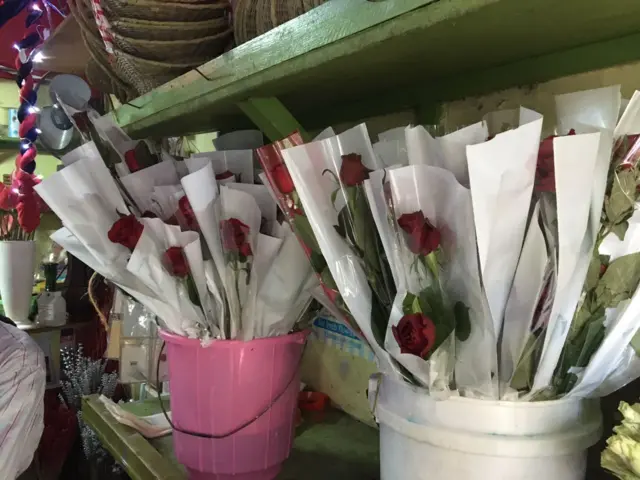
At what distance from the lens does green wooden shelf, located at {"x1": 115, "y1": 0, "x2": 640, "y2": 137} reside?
0.43 m

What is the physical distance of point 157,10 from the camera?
2.53 feet

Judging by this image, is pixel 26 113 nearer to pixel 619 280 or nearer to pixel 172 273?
pixel 172 273

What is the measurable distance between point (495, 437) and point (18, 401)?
36.1 inches

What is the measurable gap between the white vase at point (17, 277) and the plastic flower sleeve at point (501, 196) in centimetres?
171

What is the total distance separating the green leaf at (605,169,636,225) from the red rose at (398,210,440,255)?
0.11m

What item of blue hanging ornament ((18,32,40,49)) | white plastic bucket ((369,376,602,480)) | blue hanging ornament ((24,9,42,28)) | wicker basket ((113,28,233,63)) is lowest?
white plastic bucket ((369,376,602,480))

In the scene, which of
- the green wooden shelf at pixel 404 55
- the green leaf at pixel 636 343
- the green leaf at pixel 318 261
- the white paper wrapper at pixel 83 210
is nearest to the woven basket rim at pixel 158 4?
the green wooden shelf at pixel 404 55

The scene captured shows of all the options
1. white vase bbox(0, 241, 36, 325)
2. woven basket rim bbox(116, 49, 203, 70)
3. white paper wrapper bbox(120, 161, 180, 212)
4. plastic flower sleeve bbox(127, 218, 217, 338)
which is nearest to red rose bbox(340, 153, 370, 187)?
plastic flower sleeve bbox(127, 218, 217, 338)

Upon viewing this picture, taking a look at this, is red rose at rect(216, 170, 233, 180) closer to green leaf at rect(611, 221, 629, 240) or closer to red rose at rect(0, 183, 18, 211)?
green leaf at rect(611, 221, 629, 240)

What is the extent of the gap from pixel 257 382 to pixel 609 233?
396 mm

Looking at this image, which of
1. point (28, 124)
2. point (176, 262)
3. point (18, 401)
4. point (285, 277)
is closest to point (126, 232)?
point (176, 262)

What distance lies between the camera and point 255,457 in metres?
0.67

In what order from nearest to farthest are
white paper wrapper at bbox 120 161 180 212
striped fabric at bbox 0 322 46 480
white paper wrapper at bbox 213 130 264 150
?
white paper wrapper at bbox 120 161 180 212
white paper wrapper at bbox 213 130 264 150
striped fabric at bbox 0 322 46 480

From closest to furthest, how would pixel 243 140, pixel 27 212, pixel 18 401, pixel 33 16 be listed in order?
pixel 243 140, pixel 18 401, pixel 33 16, pixel 27 212
